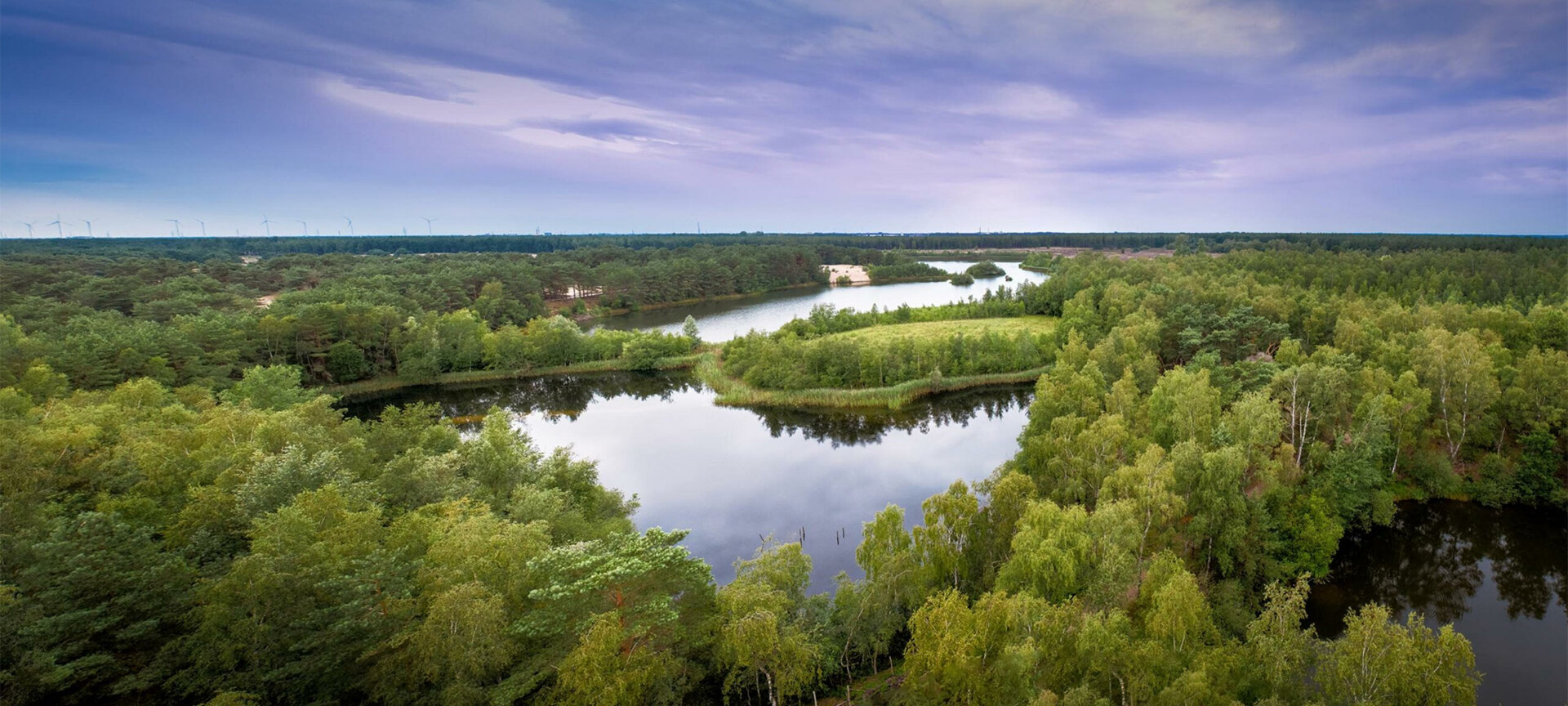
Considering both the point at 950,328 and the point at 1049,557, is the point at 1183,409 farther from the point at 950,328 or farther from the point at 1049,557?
the point at 950,328

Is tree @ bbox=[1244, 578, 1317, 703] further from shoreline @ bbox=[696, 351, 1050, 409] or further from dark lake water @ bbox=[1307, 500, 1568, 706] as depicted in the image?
shoreline @ bbox=[696, 351, 1050, 409]

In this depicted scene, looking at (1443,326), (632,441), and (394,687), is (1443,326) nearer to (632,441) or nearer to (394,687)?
(632,441)

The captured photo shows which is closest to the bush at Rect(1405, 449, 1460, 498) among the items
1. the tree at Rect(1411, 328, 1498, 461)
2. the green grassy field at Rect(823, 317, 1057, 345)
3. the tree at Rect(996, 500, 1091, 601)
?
the tree at Rect(1411, 328, 1498, 461)

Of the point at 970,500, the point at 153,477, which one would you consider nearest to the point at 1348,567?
the point at 970,500

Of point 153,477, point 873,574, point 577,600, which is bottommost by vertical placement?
point 873,574

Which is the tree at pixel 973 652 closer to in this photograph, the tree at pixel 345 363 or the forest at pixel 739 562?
the forest at pixel 739 562

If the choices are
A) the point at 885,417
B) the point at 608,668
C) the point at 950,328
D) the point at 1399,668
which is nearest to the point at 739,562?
the point at 608,668
